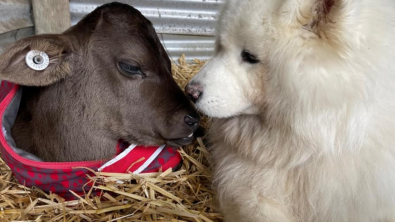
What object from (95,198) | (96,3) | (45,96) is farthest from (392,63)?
(96,3)

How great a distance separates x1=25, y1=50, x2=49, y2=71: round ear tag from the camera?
6.61ft

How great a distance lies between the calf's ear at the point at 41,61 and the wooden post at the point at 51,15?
3.87ft

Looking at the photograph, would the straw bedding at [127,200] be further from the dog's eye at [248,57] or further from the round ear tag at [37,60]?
the dog's eye at [248,57]

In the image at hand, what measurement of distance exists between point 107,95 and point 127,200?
21.9 inches

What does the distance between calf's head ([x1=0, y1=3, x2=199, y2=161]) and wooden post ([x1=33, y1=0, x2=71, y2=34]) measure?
1.05 m

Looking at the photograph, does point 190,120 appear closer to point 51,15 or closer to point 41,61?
point 41,61

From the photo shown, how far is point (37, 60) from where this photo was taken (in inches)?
80.4

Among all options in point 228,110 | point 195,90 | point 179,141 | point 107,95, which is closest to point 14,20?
point 107,95

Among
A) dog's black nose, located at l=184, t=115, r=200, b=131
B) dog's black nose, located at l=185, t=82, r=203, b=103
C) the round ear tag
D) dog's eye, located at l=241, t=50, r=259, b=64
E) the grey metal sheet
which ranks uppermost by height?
dog's eye, located at l=241, t=50, r=259, b=64

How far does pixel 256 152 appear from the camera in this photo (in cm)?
188

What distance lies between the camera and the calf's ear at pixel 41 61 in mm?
1984

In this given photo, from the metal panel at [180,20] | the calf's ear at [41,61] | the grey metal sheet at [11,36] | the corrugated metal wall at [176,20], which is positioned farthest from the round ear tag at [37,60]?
the metal panel at [180,20]

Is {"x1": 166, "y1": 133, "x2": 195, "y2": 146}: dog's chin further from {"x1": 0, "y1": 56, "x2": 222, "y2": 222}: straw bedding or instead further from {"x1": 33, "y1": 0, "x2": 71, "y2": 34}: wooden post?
{"x1": 33, "y1": 0, "x2": 71, "y2": 34}: wooden post

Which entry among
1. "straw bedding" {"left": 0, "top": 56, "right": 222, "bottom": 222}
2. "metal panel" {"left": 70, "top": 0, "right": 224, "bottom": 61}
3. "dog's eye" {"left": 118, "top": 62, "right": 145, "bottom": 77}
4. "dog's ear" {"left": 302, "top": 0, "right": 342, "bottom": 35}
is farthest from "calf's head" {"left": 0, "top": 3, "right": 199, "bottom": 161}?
"metal panel" {"left": 70, "top": 0, "right": 224, "bottom": 61}
